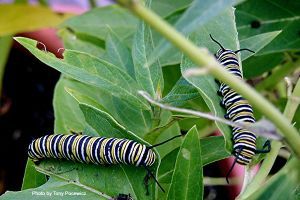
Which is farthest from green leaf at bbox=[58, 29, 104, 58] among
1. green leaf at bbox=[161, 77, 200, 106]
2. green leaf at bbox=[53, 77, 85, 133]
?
green leaf at bbox=[161, 77, 200, 106]

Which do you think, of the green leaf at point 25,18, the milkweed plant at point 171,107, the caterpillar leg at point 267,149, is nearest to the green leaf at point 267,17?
the milkweed plant at point 171,107

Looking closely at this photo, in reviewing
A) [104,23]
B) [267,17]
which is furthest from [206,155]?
[104,23]

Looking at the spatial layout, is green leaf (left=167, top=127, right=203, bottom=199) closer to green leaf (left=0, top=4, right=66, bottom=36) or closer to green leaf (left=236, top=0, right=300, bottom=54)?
green leaf (left=236, top=0, right=300, bottom=54)

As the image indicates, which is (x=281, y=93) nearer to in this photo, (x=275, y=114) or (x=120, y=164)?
(x=120, y=164)

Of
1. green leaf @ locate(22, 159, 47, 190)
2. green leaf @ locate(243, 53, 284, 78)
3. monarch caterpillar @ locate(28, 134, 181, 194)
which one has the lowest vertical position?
green leaf @ locate(22, 159, 47, 190)

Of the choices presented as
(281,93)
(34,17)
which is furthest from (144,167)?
(34,17)

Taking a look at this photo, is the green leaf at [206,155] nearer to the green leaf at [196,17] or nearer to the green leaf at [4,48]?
the green leaf at [196,17]
